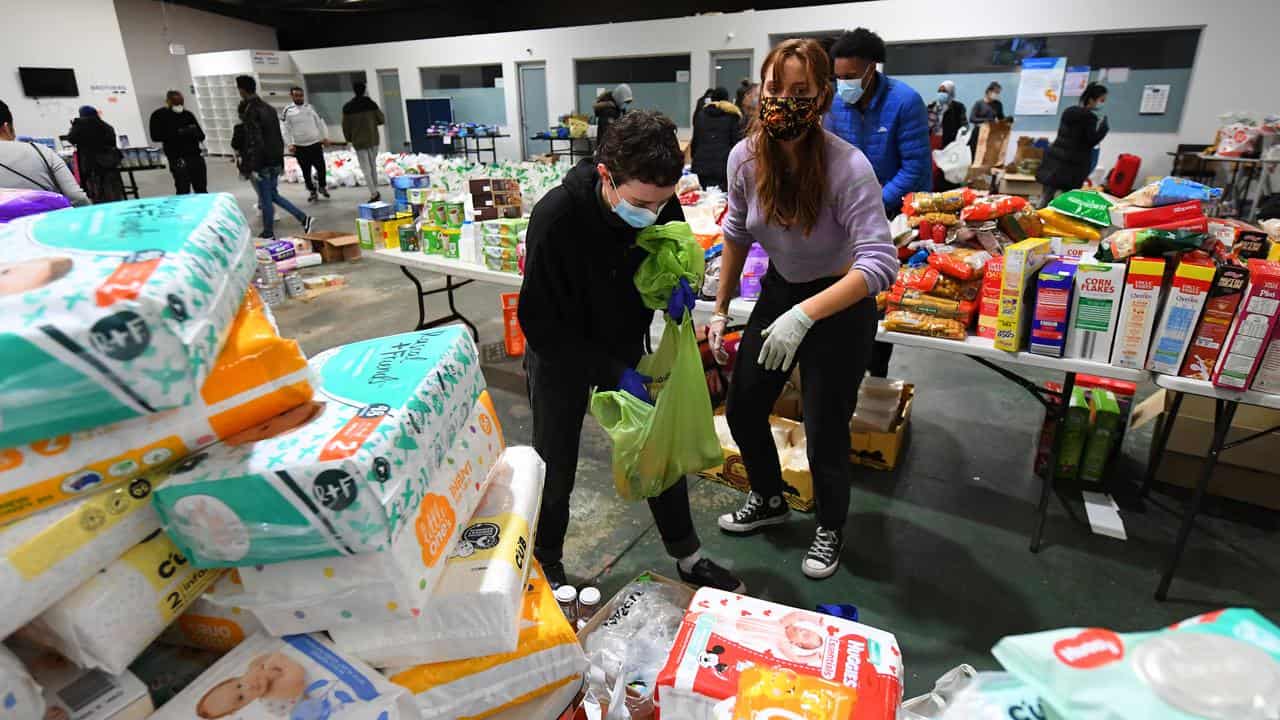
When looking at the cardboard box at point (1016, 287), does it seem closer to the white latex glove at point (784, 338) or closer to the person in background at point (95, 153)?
the white latex glove at point (784, 338)

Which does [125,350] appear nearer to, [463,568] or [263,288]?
[463,568]

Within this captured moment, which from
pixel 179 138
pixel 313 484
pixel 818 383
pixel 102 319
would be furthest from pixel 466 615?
pixel 179 138

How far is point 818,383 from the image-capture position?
2.08 metres

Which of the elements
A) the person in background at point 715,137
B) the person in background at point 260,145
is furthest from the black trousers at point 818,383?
the person in background at point 260,145

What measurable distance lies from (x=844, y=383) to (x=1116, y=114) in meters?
9.08

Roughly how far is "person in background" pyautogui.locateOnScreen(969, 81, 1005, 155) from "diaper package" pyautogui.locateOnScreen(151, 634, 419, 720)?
31.4 ft

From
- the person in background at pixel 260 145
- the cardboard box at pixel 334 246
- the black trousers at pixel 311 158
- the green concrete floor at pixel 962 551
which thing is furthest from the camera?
the black trousers at pixel 311 158

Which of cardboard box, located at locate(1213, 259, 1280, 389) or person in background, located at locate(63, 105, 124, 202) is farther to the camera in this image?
person in background, located at locate(63, 105, 124, 202)

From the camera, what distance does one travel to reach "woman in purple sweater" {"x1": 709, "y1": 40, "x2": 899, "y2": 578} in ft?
5.95

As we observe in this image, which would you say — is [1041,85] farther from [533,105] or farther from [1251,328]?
[533,105]

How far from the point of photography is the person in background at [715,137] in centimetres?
554

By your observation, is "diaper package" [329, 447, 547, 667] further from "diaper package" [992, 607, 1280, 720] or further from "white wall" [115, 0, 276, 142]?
"white wall" [115, 0, 276, 142]

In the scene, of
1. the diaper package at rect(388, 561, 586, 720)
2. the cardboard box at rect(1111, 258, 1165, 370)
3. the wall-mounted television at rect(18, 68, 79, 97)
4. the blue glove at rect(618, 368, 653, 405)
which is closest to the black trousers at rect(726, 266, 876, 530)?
the blue glove at rect(618, 368, 653, 405)

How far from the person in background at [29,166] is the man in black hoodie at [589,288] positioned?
12.1 feet
